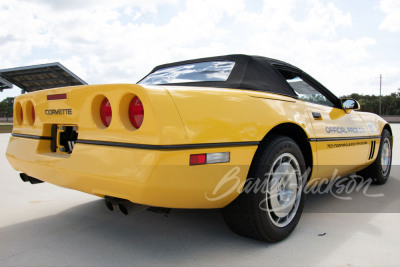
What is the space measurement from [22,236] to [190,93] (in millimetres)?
1527

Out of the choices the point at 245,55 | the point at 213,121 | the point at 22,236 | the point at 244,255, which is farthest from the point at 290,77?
the point at 22,236

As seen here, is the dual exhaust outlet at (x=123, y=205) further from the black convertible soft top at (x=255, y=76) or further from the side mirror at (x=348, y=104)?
the side mirror at (x=348, y=104)

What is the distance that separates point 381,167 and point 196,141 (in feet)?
10.0

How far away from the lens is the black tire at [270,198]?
1893mm

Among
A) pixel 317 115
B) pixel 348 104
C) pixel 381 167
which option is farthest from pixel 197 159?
pixel 381 167

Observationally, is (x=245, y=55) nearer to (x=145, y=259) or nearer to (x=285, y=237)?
(x=285, y=237)

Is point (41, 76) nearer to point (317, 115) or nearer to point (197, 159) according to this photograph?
point (317, 115)

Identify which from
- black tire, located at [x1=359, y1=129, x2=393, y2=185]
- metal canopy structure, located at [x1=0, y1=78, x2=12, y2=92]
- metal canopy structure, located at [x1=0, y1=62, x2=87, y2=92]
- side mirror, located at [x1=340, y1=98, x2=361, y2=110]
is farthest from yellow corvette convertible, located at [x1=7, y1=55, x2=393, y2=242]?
metal canopy structure, located at [x1=0, y1=78, x2=12, y2=92]

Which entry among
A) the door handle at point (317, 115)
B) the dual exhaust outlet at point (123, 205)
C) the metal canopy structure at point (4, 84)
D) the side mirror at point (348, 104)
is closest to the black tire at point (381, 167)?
the side mirror at point (348, 104)

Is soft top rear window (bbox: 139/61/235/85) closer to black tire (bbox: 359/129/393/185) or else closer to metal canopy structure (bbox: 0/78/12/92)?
black tire (bbox: 359/129/393/185)

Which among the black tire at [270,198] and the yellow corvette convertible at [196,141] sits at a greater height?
the yellow corvette convertible at [196,141]

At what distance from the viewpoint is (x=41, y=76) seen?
1805 centimetres

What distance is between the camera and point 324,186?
373 centimetres

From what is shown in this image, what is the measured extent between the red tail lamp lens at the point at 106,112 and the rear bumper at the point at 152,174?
152mm
